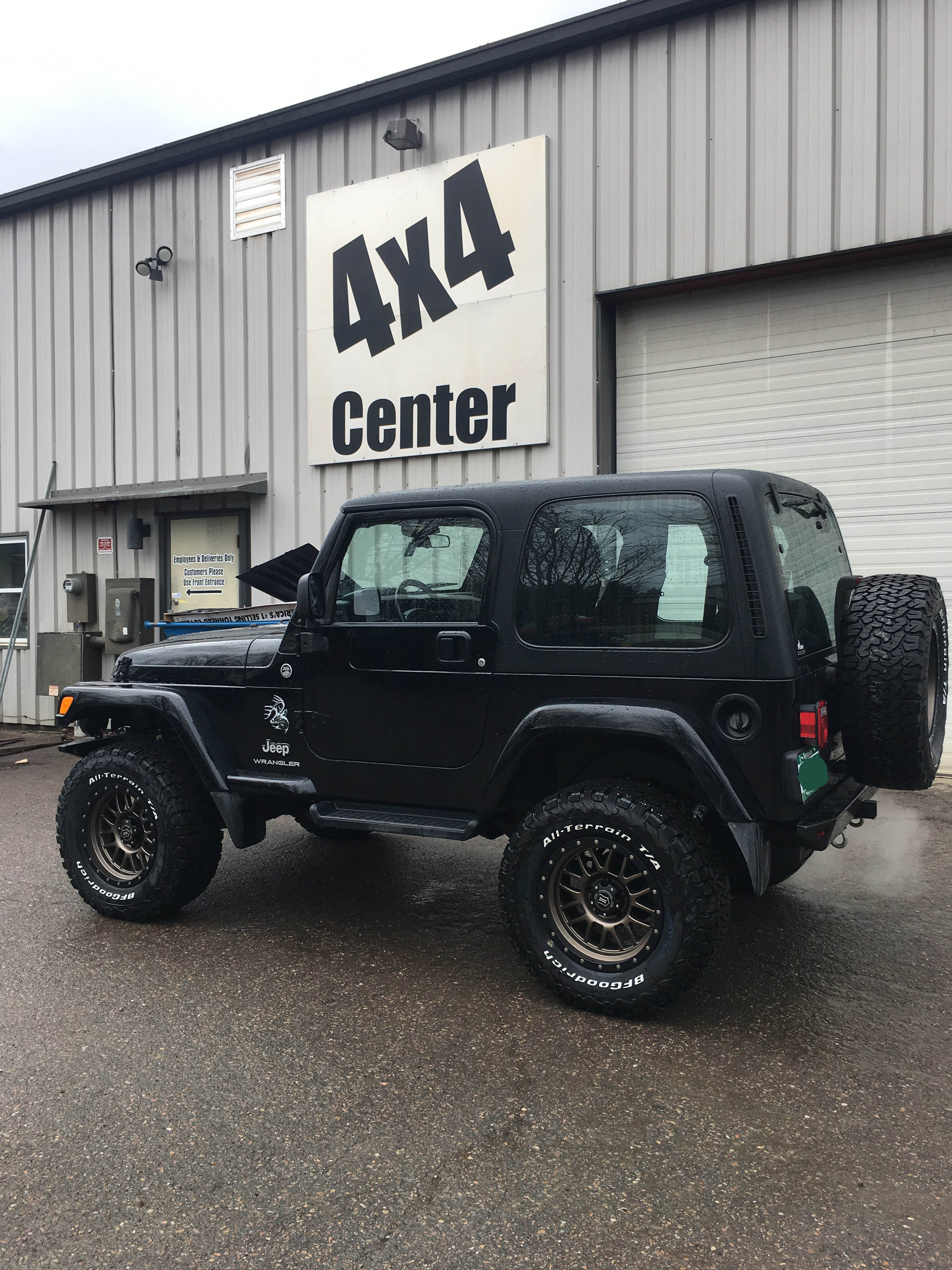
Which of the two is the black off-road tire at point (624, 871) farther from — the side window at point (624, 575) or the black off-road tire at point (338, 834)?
the black off-road tire at point (338, 834)

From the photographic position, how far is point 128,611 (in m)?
11.1

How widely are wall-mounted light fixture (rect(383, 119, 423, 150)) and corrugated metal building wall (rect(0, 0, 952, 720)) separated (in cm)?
15

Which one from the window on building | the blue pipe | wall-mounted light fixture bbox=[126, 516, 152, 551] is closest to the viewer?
the blue pipe

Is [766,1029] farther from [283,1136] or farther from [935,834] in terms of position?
[935,834]

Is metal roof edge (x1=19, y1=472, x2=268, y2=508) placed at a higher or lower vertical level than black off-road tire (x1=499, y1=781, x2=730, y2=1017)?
higher

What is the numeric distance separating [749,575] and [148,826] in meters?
3.00

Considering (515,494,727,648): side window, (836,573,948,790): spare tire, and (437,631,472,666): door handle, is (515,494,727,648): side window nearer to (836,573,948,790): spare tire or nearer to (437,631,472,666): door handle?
(437,631,472,666): door handle

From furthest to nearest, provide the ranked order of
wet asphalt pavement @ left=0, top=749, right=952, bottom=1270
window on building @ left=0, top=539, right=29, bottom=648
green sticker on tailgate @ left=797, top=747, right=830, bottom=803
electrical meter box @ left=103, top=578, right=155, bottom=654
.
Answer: window on building @ left=0, top=539, right=29, bottom=648
electrical meter box @ left=103, top=578, right=155, bottom=654
green sticker on tailgate @ left=797, top=747, right=830, bottom=803
wet asphalt pavement @ left=0, top=749, right=952, bottom=1270

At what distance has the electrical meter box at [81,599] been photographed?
11.5 m

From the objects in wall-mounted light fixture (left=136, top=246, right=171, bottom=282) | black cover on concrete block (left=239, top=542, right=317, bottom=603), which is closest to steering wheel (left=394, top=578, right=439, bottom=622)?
black cover on concrete block (left=239, top=542, right=317, bottom=603)

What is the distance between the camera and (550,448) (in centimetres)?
913

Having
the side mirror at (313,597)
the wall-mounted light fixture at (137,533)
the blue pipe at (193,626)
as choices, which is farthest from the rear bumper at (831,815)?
the wall-mounted light fixture at (137,533)

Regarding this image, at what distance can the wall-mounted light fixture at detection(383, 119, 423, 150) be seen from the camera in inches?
367

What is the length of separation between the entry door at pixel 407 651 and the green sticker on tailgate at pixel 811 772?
1.23 metres
